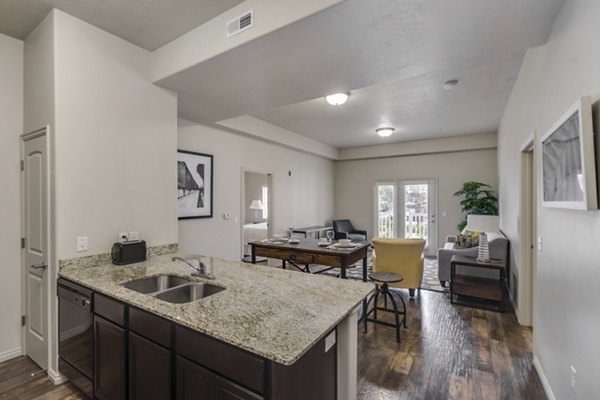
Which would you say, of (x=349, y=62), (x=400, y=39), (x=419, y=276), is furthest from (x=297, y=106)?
(x=419, y=276)

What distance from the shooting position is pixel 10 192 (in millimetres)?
2578

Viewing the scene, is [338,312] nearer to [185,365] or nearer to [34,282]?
[185,365]

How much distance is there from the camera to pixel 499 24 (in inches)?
74.0

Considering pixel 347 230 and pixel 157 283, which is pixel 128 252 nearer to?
pixel 157 283

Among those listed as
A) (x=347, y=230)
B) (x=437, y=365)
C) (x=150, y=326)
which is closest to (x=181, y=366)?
(x=150, y=326)

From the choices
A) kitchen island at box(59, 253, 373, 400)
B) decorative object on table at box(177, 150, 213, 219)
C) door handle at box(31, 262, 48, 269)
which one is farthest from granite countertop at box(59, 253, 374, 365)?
decorative object on table at box(177, 150, 213, 219)

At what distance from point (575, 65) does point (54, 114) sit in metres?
3.46

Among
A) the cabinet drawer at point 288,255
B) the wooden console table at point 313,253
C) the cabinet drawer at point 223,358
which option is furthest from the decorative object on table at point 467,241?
the cabinet drawer at point 223,358

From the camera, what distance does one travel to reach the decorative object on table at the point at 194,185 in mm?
4293

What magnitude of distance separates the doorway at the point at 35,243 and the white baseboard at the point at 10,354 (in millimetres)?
57

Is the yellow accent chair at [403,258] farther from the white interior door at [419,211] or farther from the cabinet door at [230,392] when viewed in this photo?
the white interior door at [419,211]

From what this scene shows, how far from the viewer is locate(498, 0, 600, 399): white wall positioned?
4.65 feet

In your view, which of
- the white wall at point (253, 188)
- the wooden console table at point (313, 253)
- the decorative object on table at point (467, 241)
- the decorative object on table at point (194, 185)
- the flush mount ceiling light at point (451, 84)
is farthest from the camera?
the white wall at point (253, 188)

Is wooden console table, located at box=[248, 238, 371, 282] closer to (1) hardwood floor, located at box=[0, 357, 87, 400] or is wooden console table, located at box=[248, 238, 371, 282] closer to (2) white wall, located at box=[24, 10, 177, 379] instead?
(2) white wall, located at box=[24, 10, 177, 379]
